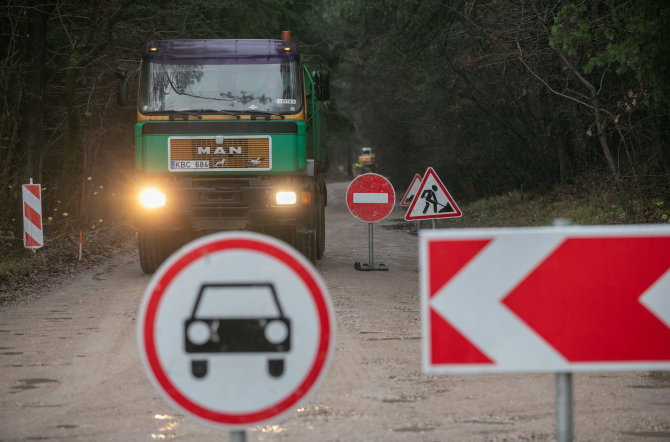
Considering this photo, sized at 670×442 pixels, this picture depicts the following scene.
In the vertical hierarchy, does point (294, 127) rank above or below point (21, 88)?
below

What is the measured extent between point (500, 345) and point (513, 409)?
291 cm

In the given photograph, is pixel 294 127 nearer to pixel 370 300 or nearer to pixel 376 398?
pixel 370 300

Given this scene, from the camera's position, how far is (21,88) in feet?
63.5

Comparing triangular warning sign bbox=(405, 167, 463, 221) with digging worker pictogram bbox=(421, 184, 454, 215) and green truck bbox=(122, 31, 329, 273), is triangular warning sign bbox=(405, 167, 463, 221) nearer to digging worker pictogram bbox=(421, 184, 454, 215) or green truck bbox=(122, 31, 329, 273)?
digging worker pictogram bbox=(421, 184, 454, 215)

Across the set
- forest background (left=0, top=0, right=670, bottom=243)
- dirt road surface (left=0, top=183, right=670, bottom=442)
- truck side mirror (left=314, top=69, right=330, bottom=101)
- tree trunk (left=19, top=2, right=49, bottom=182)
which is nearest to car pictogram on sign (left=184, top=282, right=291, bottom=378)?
dirt road surface (left=0, top=183, right=670, bottom=442)

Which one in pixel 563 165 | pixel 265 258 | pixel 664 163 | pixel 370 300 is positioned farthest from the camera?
pixel 563 165

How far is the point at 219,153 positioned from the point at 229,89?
923 millimetres

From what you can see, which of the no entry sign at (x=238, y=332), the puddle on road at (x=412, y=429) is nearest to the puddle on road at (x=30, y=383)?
the puddle on road at (x=412, y=429)

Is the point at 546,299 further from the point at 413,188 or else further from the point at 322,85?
the point at 413,188

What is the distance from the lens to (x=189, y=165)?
14750mm

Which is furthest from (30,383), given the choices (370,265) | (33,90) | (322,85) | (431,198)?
(33,90)

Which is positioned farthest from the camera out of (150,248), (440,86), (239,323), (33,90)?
(440,86)

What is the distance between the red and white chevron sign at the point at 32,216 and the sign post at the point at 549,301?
13418 millimetres

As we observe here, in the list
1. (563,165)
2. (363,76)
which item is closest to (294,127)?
(563,165)
